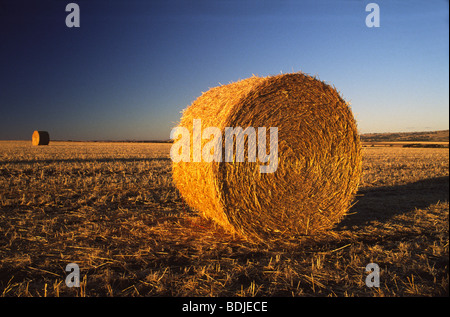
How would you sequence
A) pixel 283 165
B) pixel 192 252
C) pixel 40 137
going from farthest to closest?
pixel 40 137
pixel 283 165
pixel 192 252

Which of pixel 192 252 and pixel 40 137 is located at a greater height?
pixel 40 137

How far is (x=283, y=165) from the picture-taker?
5152 millimetres

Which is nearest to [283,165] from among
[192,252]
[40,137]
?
[192,252]

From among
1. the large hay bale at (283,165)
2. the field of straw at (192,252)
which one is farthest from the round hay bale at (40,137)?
the large hay bale at (283,165)

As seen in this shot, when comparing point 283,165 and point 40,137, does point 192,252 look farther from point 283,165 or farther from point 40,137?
point 40,137

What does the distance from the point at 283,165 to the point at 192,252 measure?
2.05 m

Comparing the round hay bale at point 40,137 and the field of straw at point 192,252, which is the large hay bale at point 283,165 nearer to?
the field of straw at point 192,252

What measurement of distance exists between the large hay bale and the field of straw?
0.37m

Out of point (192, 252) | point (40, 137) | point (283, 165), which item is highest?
point (40, 137)

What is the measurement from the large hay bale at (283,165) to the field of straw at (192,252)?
372 millimetres

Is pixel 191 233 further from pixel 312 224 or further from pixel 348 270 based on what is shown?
pixel 348 270

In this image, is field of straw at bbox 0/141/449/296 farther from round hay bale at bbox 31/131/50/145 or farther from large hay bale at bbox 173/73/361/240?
round hay bale at bbox 31/131/50/145

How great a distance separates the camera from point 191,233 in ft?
16.5
